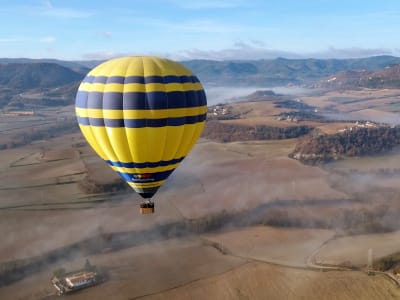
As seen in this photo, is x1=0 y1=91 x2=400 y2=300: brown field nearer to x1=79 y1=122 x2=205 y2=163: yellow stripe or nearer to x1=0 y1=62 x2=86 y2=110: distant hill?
x1=79 y1=122 x2=205 y2=163: yellow stripe

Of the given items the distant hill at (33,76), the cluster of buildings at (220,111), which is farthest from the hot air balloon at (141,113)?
the distant hill at (33,76)

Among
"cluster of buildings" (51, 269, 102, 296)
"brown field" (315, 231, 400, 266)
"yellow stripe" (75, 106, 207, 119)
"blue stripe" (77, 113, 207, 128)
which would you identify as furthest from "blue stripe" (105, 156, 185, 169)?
"brown field" (315, 231, 400, 266)

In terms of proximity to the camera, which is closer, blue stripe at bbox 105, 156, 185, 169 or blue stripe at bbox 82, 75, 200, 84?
blue stripe at bbox 82, 75, 200, 84

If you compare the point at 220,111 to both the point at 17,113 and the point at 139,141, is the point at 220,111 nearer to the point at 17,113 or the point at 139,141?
the point at 17,113

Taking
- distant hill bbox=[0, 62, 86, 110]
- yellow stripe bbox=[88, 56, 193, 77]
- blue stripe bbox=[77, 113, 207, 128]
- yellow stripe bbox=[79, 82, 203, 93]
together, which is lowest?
distant hill bbox=[0, 62, 86, 110]

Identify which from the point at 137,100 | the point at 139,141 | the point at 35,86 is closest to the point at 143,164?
the point at 139,141

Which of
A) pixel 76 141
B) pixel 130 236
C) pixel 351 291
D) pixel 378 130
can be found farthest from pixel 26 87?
pixel 351 291

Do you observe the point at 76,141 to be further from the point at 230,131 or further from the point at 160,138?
the point at 160,138
